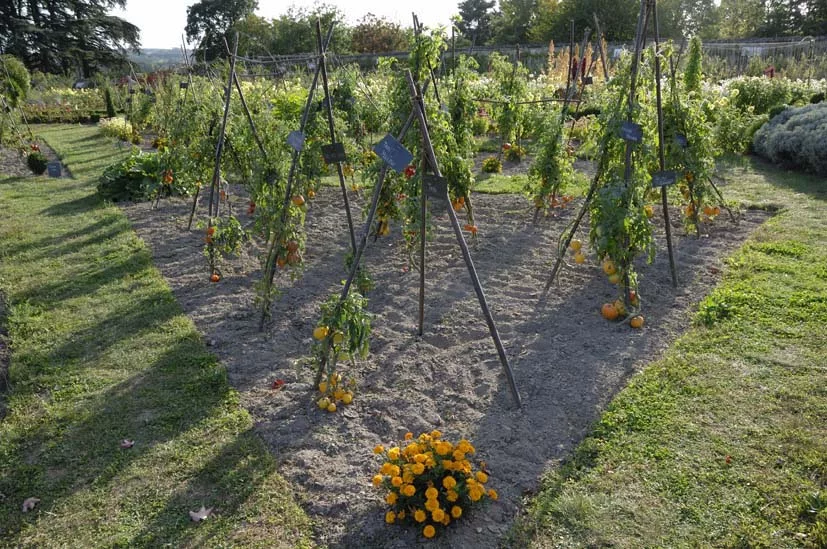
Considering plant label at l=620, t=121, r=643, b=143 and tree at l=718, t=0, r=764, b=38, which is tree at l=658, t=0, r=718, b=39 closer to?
tree at l=718, t=0, r=764, b=38

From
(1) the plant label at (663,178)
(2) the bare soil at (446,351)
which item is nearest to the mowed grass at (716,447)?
(2) the bare soil at (446,351)

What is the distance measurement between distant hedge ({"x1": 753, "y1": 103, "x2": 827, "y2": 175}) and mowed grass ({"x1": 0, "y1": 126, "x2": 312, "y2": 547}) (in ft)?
29.5

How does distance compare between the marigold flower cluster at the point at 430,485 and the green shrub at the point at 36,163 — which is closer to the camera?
the marigold flower cluster at the point at 430,485

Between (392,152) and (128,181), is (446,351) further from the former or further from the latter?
(128,181)

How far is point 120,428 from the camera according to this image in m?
3.59

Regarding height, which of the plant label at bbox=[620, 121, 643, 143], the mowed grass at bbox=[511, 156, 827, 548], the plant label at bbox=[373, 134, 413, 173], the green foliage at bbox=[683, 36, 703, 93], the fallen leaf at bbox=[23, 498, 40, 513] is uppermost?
the green foliage at bbox=[683, 36, 703, 93]

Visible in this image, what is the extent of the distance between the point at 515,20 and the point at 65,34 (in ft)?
91.1

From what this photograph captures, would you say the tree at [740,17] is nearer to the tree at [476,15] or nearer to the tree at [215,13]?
the tree at [476,15]

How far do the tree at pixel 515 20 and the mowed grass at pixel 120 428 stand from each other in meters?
38.5

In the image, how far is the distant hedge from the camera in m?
8.70

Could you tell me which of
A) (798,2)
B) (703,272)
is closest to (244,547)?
(703,272)

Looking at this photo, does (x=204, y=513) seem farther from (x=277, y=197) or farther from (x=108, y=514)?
(x=277, y=197)

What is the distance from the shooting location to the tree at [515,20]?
39.8 meters

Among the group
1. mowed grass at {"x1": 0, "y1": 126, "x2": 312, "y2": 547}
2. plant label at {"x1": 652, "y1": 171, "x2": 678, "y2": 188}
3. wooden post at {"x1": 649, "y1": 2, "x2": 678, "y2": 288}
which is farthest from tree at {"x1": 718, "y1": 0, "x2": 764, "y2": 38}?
mowed grass at {"x1": 0, "y1": 126, "x2": 312, "y2": 547}
